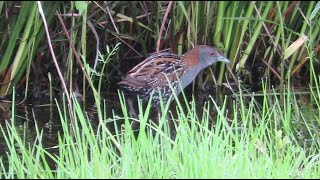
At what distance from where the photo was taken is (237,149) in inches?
139

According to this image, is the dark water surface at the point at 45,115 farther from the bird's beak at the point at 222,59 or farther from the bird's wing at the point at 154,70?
the bird's beak at the point at 222,59

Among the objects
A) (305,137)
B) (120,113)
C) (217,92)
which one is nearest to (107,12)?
(120,113)

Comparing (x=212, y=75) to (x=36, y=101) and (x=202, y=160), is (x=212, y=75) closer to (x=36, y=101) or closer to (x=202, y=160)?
(x=36, y=101)

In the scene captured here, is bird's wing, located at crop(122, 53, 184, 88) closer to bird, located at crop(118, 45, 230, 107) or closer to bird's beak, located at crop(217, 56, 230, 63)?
bird, located at crop(118, 45, 230, 107)

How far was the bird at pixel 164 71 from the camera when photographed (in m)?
6.74

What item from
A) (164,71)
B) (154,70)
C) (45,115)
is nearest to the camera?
(45,115)

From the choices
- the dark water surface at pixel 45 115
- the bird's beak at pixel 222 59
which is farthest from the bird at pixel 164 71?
the dark water surface at pixel 45 115

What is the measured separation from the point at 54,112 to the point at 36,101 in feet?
1.33

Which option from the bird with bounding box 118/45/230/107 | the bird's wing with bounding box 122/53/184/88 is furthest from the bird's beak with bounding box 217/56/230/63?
the bird's wing with bounding box 122/53/184/88

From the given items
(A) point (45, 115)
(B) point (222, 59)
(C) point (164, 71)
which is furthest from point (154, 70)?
(A) point (45, 115)

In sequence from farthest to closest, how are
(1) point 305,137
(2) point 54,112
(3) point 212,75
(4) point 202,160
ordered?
(3) point 212,75, (2) point 54,112, (1) point 305,137, (4) point 202,160

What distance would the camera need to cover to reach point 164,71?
694 cm

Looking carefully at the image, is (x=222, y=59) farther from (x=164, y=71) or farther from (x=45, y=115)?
(x=45, y=115)

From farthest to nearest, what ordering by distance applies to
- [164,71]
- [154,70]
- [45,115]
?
1. [164,71]
2. [154,70]
3. [45,115]
